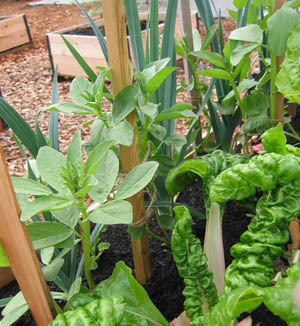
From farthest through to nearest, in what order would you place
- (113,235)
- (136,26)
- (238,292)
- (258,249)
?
1. (113,235)
2. (136,26)
3. (258,249)
4. (238,292)

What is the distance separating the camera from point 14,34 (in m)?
4.20

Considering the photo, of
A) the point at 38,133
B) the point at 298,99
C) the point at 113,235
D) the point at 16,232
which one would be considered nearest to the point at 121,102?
the point at 38,133

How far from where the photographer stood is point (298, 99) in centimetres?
86

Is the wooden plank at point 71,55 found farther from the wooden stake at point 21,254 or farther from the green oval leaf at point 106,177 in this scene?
the wooden stake at point 21,254

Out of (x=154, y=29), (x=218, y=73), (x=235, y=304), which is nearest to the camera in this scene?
(x=235, y=304)

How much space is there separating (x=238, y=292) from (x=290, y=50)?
548mm

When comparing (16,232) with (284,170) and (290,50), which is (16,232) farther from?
(290,50)

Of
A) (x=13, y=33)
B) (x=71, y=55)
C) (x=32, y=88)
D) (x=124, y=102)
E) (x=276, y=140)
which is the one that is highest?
(x=124, y=102)

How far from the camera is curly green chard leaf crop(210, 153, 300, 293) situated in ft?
2.12

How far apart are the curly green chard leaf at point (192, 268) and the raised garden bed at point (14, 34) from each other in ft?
12.4

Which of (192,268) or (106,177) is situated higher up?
(106,177)

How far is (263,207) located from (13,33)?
405 cm

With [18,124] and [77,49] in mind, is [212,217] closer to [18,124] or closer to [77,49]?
[18,124]

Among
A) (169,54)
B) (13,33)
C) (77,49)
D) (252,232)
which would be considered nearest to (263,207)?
(252,232)
